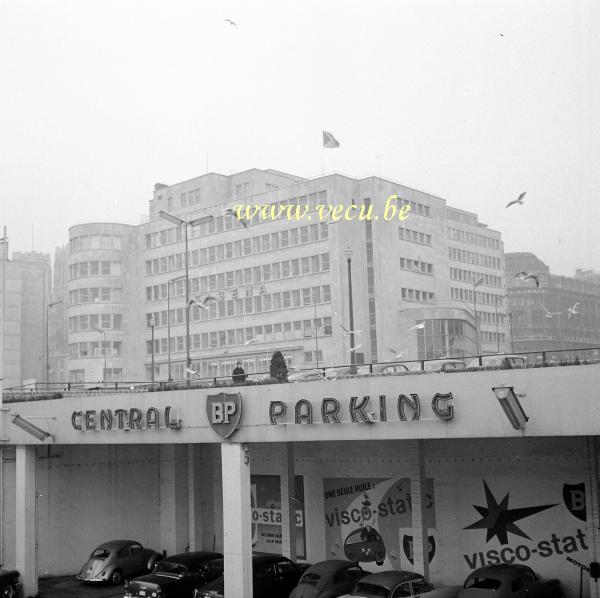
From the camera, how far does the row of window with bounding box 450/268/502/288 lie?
4173 inches

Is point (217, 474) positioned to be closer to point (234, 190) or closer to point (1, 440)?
point (1, 440)

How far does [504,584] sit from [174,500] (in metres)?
15.9

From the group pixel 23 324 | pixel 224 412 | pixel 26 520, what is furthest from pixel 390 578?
pixel 23 324

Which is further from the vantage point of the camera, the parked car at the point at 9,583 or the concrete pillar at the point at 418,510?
the parked car at the point at 9,583

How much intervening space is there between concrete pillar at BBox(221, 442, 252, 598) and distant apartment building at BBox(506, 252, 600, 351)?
400ft

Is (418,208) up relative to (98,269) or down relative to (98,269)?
up

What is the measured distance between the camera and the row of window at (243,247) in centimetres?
8931

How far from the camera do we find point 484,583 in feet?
70.5

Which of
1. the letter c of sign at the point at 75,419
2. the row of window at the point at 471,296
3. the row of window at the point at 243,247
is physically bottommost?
the letter c of sign at the point at 75,419

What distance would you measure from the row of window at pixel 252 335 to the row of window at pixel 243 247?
8.80 meters

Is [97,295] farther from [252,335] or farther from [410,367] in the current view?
[410,367]

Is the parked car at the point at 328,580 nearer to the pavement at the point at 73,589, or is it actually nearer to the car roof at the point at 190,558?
the car roof at the point at 190,558

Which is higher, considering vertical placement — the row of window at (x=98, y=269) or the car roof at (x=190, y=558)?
the row of window at (x=98, y=269)

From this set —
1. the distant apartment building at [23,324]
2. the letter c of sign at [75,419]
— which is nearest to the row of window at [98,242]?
the distant apartment building at [23,324]
